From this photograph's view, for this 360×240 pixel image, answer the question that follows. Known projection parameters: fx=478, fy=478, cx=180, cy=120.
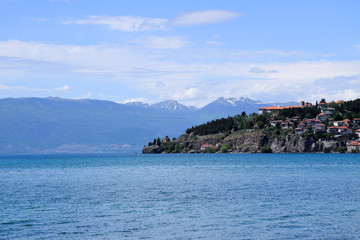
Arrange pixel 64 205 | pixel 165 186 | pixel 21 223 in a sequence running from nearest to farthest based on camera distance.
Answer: pixel 21 223, pixel 64 205, pixel 165 186

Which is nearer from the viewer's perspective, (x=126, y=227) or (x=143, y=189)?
(x=126, y=227)

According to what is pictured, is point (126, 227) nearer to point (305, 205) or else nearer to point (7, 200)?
point (305, 205)

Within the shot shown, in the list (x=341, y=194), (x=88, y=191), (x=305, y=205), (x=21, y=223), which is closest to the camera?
(x=21, y=223)

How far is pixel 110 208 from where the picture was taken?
152 feet

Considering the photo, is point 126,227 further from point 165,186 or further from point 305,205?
point 165,186

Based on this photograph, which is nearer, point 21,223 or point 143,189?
point 21,223

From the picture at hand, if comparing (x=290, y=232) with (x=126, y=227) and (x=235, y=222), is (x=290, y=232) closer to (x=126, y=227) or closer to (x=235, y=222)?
(x=235, y=222)

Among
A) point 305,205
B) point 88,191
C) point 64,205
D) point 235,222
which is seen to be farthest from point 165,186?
point 235,222

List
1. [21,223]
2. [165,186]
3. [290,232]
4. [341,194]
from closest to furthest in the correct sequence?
[290,232] < [21,223] < [341,194] < [165,186]

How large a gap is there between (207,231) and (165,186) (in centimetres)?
3315

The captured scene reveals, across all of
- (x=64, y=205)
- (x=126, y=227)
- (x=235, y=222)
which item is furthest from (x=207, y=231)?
(x=64, y=205)

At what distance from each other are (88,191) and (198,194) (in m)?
15.3

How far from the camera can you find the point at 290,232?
34188mm

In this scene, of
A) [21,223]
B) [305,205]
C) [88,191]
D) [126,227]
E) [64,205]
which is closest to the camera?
[126,227]
